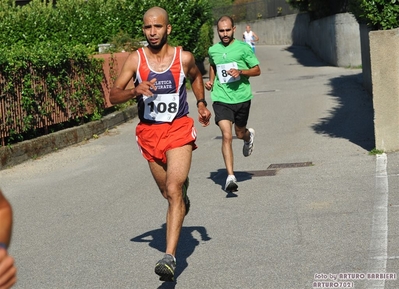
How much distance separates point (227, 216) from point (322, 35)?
95.3ft

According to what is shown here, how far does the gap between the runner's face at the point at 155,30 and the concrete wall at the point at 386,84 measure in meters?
5.47

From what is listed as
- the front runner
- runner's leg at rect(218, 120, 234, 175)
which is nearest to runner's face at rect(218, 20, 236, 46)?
runner's leg at rect(218, 120, 234, 175)

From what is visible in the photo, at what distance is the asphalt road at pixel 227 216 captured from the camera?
6457mm

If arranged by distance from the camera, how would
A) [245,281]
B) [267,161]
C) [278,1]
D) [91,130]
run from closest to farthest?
1. [245,281]
2. [267,161]
3. [91,130]
4. [278,1]

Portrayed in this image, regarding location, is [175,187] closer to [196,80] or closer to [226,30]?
[196,80]

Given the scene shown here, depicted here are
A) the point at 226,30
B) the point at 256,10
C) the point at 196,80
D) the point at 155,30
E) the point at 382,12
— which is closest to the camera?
the point at 155,30

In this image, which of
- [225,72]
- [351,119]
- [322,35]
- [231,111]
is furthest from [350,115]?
[322,35]

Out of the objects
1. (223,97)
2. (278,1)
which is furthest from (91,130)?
(278,1)

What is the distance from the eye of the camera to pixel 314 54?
40625 mm

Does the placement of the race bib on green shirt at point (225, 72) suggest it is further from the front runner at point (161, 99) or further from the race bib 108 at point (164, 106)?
the race bib 108 at point (164, 106)

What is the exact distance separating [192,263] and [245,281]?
2.60ft

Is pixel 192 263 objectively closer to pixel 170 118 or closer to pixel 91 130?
pixel 170 118

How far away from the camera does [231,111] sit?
10.5 m

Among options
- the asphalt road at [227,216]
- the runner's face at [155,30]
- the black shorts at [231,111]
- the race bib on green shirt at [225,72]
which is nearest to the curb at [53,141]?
the asphalt road at [227,216]
